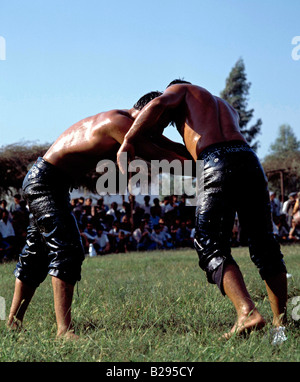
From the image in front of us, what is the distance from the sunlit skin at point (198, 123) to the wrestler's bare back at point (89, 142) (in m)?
0.18

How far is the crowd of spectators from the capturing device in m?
11.8

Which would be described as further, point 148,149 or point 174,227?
point 174,227

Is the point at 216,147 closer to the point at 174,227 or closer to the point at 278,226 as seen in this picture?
the point at 174,227

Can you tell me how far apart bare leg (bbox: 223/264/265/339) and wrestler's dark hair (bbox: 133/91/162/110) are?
126 cm

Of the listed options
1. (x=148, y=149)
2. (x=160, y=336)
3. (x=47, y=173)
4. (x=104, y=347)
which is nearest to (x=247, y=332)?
(x=160, y=336)

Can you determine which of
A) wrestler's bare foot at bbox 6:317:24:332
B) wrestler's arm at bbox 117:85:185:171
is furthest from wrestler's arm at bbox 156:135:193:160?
wrestler's bare foot at bbox 6:317:24:332

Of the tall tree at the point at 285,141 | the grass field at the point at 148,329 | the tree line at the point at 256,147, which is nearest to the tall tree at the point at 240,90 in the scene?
the tree line at the point at 256,147

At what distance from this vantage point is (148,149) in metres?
3.25

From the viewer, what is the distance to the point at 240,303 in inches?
108

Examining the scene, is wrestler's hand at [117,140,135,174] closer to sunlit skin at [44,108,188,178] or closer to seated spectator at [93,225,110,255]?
sunlit skin at [44,108,188,178]

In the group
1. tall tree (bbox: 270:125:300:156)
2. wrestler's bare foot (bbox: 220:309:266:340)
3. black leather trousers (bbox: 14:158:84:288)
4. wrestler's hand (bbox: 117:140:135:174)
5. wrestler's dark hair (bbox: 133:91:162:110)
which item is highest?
tall tree (bbox: 270:125:300:156)

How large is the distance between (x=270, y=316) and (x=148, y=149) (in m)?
1.51

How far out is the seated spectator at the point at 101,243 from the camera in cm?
1298

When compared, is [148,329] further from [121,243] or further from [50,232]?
[121,243]
